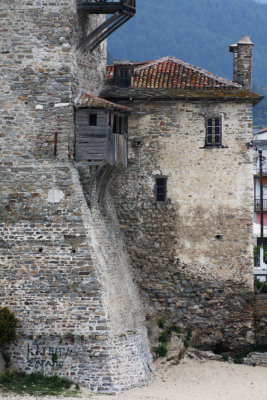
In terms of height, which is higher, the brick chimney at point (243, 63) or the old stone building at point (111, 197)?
the brick chimney at point (243, 63)

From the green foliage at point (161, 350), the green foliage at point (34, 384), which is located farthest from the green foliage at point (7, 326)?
the green foliage at point (161, 350)

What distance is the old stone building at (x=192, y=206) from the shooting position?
2491cm

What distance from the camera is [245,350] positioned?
2502cm

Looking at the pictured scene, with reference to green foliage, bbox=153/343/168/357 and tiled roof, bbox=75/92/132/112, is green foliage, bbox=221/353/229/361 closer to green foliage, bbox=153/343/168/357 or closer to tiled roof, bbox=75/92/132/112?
green foliage, bbox=153/343/168/357

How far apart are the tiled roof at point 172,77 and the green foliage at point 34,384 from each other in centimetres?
1089

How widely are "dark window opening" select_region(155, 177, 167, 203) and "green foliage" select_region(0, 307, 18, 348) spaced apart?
6999mm

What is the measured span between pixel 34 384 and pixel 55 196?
226 inches

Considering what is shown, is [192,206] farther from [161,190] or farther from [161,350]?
[161,350]

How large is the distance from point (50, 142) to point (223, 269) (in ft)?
→ 25.5

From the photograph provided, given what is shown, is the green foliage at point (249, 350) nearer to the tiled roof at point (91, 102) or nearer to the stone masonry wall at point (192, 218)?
the stone masonry wall at point (192, 218)

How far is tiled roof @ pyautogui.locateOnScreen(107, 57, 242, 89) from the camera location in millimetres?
25359

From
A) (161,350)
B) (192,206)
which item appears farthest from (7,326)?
(192,206)

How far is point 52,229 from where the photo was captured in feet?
71.4

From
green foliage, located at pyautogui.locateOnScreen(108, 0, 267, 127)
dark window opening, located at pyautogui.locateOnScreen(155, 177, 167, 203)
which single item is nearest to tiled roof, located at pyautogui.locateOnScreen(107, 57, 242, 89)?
dark window opening, located at pyautogui.locateOnScreen(155, 177, 167, 203)
